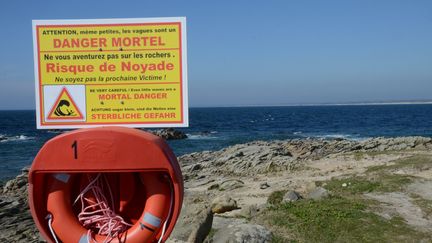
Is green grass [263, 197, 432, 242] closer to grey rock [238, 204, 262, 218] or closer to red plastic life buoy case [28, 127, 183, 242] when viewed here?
grey rock [238, 204, 262, 218]

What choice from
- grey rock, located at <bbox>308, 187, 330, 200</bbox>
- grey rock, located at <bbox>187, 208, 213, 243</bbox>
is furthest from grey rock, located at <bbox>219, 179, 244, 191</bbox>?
grey rock, located at <bbox>187, 208, 213, 243</bbox>

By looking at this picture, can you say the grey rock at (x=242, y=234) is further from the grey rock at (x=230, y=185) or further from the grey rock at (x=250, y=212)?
the grey rock at (x=230, y=185)

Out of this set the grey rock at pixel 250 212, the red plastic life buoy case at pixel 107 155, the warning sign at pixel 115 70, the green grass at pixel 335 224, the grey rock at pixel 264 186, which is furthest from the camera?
the grey rock at pixel 264 186

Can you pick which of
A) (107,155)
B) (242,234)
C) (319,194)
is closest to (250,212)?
(319,194)

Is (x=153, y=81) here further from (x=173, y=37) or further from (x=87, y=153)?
(x=87, y=153)

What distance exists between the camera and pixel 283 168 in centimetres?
1580

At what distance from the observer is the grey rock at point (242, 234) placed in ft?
17.0

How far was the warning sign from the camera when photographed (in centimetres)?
336

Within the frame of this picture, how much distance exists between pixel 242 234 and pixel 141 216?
7.42 feet

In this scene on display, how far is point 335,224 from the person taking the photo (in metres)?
6.04

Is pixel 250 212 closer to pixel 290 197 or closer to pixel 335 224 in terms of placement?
pixel 290 197

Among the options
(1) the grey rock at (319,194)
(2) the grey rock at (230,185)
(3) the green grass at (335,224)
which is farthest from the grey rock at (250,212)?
(2) the grey rock at (230,185)

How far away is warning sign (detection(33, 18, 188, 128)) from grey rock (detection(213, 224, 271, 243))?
2.22 m

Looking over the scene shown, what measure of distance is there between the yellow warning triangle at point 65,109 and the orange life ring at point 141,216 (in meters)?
0.47
